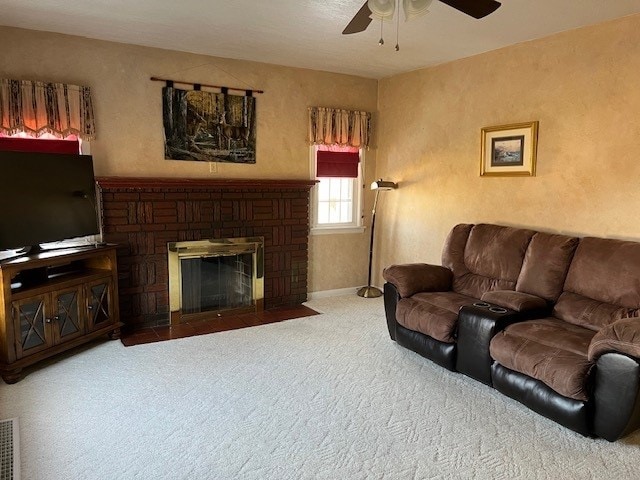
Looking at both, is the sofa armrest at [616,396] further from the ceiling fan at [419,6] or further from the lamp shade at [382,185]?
the lamp shade at [382,185]

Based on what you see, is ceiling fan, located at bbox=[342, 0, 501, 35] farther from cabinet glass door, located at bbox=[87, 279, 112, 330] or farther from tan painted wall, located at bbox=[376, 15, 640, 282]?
cabinet glass door, located at bbox=[87, 279, 112, 330]

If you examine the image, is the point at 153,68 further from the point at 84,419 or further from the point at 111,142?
the point at 84,419

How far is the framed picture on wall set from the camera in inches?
155

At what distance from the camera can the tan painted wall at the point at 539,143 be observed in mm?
3357

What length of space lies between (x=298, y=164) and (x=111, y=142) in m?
1.96

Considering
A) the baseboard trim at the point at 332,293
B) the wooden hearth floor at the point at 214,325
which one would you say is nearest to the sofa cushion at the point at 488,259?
the wooden hearth floor at the point at 214,325

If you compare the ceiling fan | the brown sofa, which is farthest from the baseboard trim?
the ceiling fan

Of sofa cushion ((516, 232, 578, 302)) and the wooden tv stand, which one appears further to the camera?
sofa cushion ((516, 232, 578, 302))

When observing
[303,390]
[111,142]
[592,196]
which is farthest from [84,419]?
[592,196]

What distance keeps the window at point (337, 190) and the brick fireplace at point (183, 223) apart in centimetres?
25

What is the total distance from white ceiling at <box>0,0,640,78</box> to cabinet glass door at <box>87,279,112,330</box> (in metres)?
2.11

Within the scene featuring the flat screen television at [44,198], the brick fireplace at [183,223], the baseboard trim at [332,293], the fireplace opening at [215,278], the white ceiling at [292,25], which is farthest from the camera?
the baseboard trim at [332,293]

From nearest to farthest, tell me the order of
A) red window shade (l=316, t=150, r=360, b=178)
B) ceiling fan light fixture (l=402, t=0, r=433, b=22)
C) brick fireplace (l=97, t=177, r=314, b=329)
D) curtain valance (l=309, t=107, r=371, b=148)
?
1. ceiling fan light fixture (l=402, t=0, r=433, b=22)
2. brick fireplace (l=97, t=177, r=314, b=329)
3. curtain valance (l=309, t=107, r=371, b=148)
4. red window shade (l=316, t=150, r=360, b=178)

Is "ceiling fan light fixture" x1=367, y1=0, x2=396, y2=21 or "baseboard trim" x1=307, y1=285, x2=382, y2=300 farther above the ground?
"ceiling fan light fixture" x1=367, y1=0, x2=396, y2=21
